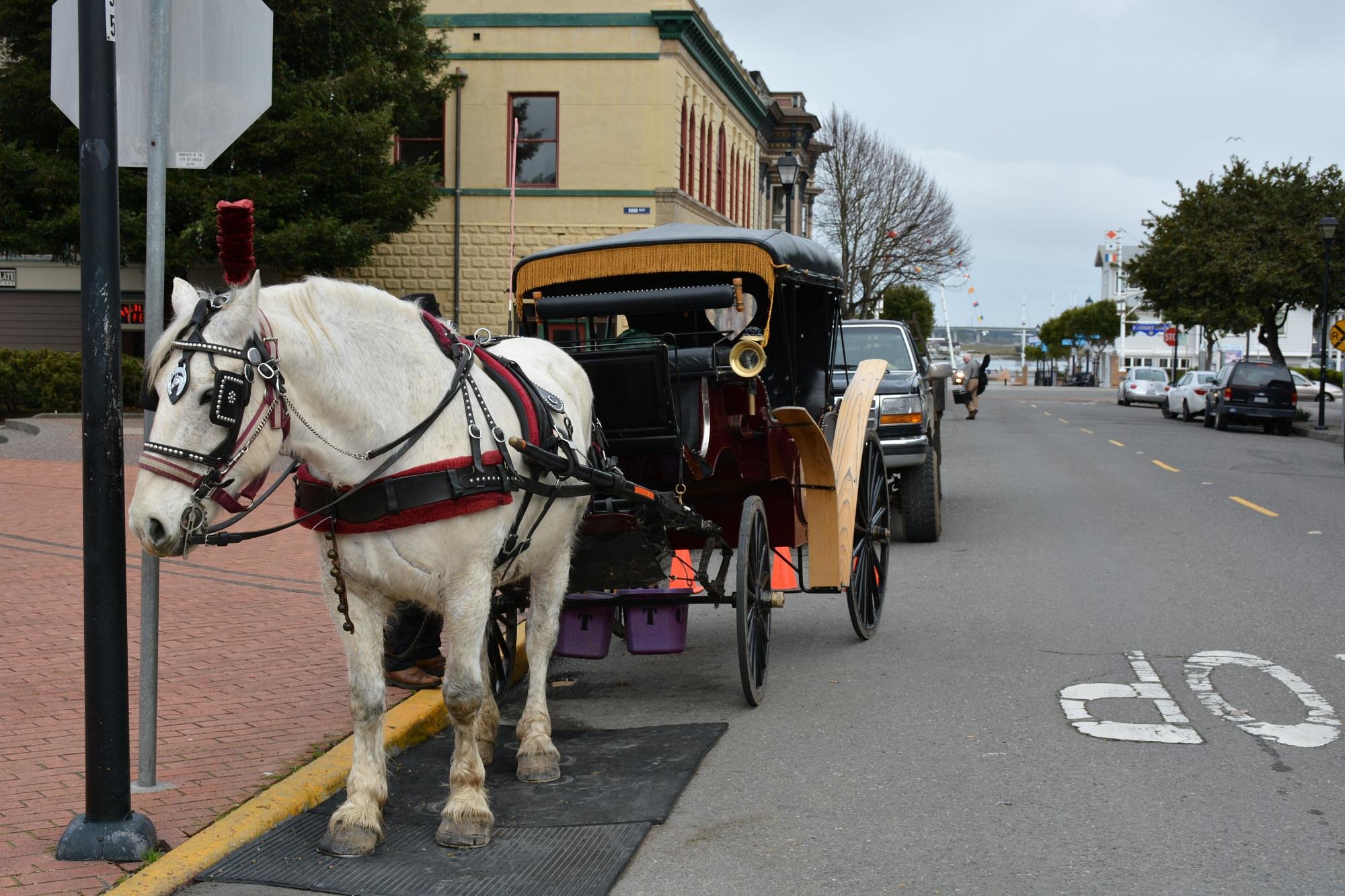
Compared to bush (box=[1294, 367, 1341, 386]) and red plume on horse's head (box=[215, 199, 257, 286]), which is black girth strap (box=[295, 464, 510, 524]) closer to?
red plume on horse's head (box=[215, 199, 257, 286])

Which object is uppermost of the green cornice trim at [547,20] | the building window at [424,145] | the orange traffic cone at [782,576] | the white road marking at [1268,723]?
the green cornice trim at [547,20]

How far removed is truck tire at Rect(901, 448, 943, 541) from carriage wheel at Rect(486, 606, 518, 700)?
6.59 metres

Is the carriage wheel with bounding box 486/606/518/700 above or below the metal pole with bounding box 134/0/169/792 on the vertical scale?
below

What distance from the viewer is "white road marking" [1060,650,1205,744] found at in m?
6.29

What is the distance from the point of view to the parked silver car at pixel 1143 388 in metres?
51.5

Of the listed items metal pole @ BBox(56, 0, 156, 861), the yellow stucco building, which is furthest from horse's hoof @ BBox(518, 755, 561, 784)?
the yellow stucco building

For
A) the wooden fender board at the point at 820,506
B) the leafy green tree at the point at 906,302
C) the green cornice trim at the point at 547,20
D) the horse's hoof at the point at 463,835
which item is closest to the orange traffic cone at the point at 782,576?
the wooden fender board at the point at 820,506

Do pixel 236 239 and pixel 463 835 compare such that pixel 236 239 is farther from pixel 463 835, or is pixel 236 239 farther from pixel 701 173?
pixel 701 173

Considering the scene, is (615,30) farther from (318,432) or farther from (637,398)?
(318,432)

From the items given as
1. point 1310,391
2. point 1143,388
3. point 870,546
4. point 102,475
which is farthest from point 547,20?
point 1310,391

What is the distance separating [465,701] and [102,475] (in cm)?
147

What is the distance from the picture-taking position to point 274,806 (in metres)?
5.09

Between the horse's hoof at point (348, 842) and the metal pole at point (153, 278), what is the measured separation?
915mm

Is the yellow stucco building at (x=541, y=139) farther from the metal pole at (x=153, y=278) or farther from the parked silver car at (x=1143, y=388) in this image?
the parked silver car at (x=1143, y=388)
